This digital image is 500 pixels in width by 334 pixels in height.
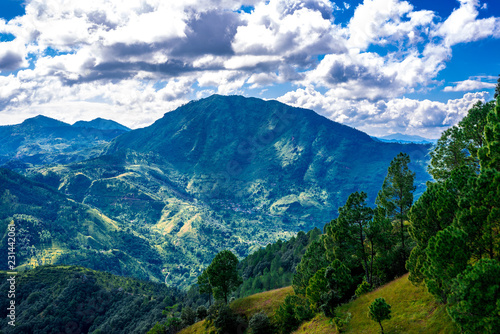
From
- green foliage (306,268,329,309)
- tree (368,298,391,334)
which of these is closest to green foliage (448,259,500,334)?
tree (368,298,391,334)

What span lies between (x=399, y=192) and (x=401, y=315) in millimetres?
29566

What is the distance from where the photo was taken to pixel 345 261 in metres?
72.0

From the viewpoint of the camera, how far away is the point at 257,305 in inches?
3420

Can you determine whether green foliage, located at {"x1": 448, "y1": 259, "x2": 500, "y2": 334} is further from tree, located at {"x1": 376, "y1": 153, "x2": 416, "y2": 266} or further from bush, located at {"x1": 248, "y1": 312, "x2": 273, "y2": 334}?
bush, located at {"x1": 248, "y1": 312, "x2": 273, "y2": 334}

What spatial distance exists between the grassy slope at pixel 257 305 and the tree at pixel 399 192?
3755 cm

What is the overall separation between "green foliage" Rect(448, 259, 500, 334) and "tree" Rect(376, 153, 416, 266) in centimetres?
3860

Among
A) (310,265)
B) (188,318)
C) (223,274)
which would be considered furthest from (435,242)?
(188,318)

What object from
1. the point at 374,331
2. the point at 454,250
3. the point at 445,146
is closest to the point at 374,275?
the point at 374,331

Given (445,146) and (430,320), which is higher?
(445,146)

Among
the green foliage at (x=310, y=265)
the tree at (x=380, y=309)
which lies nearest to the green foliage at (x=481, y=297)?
the tree at (x=380, y=309)

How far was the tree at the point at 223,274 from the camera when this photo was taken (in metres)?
92.9

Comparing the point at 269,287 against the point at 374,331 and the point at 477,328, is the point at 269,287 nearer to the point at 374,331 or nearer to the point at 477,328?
the point at 374,331

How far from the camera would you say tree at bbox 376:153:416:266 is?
67750 mm

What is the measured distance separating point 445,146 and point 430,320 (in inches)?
1706
